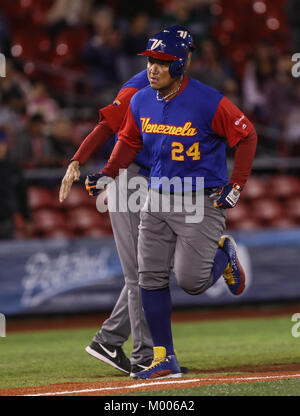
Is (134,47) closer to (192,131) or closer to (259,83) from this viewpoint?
(259,83)

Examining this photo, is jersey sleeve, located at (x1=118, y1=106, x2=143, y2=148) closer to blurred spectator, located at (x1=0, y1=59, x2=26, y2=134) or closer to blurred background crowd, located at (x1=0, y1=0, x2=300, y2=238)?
blurred background crowd, located at (x1=0, y1=0, x2=300, y2=238)

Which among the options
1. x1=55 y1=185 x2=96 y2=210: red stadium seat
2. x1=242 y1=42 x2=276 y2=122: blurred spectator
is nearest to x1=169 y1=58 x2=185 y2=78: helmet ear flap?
x1=55 y1=185 x2=96 y2=210: red stadium seat

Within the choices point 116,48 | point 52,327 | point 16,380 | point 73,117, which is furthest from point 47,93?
point 16,380

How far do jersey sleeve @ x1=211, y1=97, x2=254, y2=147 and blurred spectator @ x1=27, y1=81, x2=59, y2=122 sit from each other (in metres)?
6.40

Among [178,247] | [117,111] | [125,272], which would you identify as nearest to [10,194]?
[125,272]

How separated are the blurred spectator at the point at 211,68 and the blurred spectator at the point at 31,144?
2.37 metres

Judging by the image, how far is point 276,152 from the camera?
1249 centimetres

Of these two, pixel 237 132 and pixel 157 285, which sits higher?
pixel 237 132

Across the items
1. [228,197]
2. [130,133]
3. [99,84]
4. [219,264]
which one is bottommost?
[219,264]

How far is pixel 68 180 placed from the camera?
216 inches

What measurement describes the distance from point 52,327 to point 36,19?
568cm

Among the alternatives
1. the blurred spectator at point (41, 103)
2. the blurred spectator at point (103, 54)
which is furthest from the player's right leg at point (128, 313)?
the blurred spectator at point (103, 54)

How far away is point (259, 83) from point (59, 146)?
339cm
